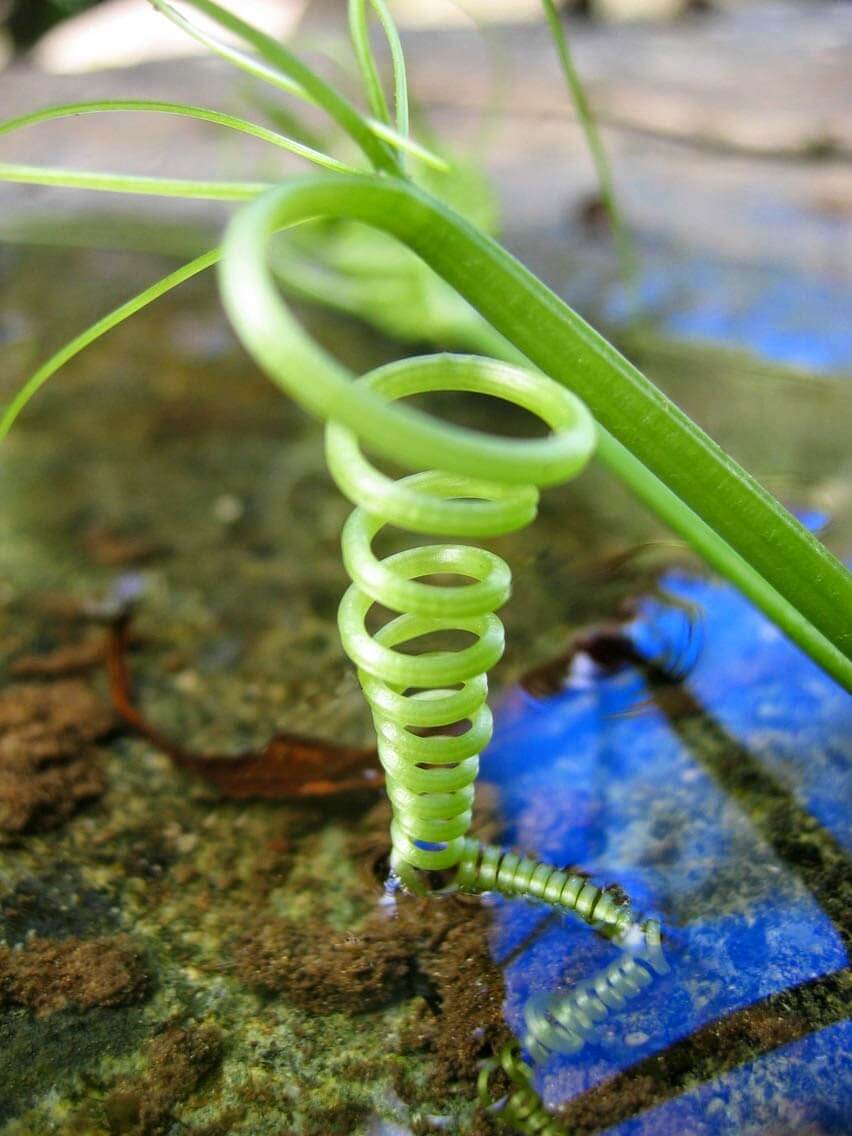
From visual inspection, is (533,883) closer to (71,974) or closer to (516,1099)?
(516,1099)

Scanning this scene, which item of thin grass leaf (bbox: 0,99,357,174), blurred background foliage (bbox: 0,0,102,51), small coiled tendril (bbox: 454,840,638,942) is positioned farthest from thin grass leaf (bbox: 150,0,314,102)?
blurred background foliage (bbox: 0,0,102,51)

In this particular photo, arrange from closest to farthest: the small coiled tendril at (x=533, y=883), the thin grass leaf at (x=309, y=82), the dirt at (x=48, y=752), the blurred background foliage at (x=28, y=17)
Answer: the thin grass leaf at (x=309, y=82)
the small coiled tendril at (x=533, y=883)
the dirt at (x=48, y=752)
the blurred background foliage at (x=28, y=17)

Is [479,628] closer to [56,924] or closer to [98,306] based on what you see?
[56,924]

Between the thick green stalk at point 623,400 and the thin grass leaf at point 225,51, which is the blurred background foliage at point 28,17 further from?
the thick green stalk at point 623,400

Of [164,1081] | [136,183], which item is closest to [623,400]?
[136,183]

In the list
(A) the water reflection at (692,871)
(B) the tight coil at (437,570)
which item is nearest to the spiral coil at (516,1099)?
(A) the water reflection at (692,871)

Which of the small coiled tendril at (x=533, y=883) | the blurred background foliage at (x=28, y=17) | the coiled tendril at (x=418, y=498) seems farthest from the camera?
the blurred background foliage at (x=28, y=17)
